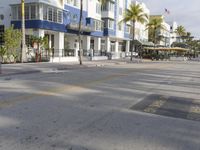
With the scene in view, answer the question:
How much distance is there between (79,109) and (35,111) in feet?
3.96

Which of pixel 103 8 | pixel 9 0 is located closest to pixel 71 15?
pixel 9 0

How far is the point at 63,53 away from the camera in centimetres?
4006

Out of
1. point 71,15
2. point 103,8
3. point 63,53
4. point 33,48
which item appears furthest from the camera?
point 103,8

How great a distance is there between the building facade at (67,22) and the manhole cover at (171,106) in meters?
26.8

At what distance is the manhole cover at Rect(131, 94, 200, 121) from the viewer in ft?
27.7

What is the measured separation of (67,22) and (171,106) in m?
38.3

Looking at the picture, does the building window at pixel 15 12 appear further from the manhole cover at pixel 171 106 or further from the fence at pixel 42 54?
the manhole cover at pixel 171 106

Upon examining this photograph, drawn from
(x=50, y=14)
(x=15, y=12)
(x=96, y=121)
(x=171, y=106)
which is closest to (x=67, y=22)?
(x=50, y=14)

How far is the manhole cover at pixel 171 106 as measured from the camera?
27.7 feet

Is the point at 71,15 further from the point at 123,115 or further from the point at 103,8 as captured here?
the point at 123,115

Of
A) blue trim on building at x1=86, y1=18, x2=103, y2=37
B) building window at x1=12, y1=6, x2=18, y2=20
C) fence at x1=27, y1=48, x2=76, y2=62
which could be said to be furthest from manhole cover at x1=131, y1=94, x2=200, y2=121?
blue trim on building at x1=86, y1=18, x2=103, y2=37

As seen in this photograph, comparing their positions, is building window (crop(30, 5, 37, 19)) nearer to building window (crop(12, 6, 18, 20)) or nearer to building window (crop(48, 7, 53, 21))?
building window (crop(48, 7, 53, 21))

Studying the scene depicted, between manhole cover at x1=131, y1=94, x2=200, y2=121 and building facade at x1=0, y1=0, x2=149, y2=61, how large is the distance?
26.8 meters

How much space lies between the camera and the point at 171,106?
9.52 metres
